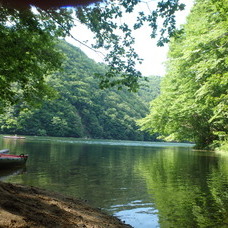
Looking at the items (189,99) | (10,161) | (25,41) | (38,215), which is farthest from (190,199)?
(189,99)

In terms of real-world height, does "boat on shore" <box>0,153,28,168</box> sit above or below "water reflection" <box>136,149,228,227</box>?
above

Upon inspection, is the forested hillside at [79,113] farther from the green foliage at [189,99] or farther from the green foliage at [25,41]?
the green foliage at [25,41]

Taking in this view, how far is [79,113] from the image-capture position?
12162 cm

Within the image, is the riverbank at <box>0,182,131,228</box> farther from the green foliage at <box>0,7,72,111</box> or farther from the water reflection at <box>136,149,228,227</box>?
the green foliage at <box>0,7,72,111</box>

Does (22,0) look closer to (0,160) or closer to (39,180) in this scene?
(39,180)

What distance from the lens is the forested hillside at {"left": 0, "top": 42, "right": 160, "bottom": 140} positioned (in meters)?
91.4

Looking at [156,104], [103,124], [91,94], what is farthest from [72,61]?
[156,104]

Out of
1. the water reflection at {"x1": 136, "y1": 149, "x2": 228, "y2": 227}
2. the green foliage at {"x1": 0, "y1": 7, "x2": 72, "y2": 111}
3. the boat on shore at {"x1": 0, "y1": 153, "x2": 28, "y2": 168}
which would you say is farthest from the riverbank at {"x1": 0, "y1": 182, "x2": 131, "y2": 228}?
the boat on shore at {"x1": 0, "y1": 153, "x2": 28, "y2": 168}

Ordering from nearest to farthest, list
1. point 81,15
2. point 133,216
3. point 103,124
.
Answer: point 81,15
point 133,216
point 103,124

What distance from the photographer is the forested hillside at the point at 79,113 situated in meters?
91.4

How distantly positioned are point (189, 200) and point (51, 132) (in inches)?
3635

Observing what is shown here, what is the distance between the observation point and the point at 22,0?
2842 millimetres

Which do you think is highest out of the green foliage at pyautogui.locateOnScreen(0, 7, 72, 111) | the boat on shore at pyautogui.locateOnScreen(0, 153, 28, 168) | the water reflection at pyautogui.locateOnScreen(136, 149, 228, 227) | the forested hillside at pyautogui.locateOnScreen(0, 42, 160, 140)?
the forested hillside at pyautogui.locateOnScreen(0, 42, 160, 140)

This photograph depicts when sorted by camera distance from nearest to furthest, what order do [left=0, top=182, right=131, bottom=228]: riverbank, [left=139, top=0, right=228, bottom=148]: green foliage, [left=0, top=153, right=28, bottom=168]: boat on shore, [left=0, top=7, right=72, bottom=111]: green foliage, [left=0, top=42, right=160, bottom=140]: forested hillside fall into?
[left=0, top=182, right=131, bottom=228]: riverbank < [left=0, top=7, right=72, bottom=111]: green foliage < [left=0, top=153, right=28, bottom=168]: boat on shore < [left=139, top=0, right=228, bottom=148]: green foliage < [left=0, top=42, right=160, bottom=140]: forested hillside
